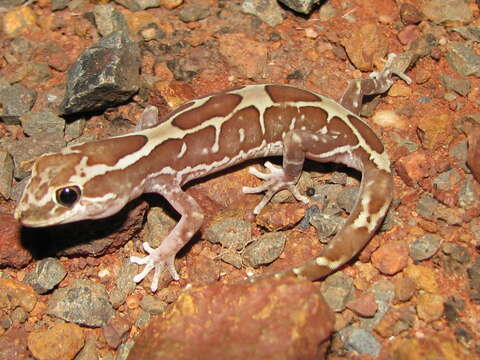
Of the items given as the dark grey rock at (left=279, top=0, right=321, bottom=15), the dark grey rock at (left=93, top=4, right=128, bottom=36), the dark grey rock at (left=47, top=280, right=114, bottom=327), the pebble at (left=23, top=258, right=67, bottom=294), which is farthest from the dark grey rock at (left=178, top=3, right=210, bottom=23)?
the dark grey rock at (left=47, top=280, right=114, bottom=327)

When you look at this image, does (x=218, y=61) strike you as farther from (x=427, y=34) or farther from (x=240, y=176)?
(x=427, y=34)

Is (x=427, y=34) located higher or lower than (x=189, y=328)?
higher

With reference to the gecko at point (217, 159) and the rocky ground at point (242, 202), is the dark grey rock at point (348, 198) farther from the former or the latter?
the gecko at point (217, 159)

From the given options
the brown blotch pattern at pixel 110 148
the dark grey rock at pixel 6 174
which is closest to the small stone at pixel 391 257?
the brown blotch pattern at pixel 110 148

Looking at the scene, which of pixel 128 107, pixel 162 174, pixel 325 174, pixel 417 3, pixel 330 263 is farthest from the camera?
pixel 417 3

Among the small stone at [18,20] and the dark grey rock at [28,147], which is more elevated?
the small stone at [18,20]

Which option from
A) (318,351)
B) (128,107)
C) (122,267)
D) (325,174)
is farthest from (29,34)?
(318,351)

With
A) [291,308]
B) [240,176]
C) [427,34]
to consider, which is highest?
[427,34]
